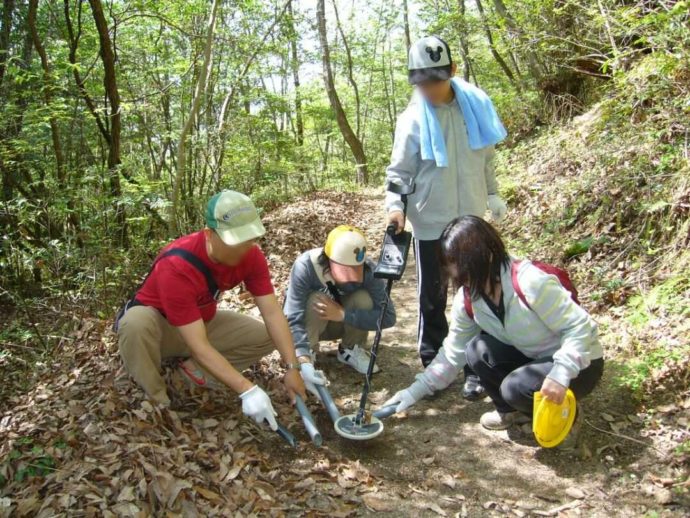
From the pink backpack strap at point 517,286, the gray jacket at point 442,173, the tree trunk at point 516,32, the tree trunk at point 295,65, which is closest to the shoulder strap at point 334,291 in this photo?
the gray jacket at point 442,173

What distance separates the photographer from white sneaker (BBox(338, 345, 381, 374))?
4332mm

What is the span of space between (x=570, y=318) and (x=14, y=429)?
329 cm

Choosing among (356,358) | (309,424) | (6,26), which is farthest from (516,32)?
(6,26)

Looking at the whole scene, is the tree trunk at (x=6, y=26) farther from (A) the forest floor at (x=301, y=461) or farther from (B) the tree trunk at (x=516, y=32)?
(B) the tree trunk at (x=516, y=32)

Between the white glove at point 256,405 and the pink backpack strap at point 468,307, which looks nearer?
the white glove at point 256,405

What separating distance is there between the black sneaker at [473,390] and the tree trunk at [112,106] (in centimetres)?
465

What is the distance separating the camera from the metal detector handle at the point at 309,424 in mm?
3180

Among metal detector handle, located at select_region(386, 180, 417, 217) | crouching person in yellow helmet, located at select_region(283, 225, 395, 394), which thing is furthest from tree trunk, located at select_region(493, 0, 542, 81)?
crouching person in yellow helmet, located at select_region(283, 225, 395, 394)

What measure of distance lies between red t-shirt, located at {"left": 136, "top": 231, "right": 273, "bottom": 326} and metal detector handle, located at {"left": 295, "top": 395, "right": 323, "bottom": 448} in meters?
0.77

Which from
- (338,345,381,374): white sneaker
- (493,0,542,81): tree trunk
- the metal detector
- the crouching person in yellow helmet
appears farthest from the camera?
(493,0,542,81): tree trunk

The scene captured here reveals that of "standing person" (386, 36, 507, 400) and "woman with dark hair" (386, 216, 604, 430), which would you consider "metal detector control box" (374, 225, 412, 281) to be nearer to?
"standing person" (386, 36, 507, 400)

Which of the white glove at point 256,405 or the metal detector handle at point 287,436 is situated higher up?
the white glove at point 256,405

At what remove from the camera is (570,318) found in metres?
2.73

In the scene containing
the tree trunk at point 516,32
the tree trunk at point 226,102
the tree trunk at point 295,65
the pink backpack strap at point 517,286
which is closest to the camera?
the pink backpack strap at point 517,286
